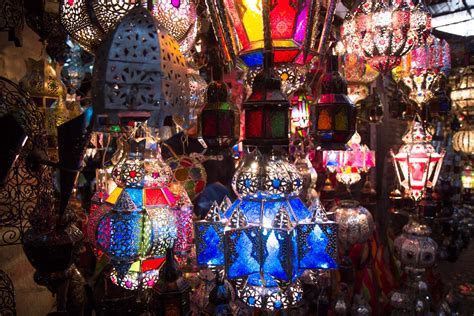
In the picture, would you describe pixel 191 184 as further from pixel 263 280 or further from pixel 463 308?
pixel 463 308

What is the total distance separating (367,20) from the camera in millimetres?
2145

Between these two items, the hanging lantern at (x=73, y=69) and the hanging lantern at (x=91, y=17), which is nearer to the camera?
the hanging lantern at (x=91, y=17)

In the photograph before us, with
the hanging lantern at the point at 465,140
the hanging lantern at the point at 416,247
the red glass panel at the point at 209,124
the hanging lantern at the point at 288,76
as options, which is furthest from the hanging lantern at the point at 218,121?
the hanging lantern at the point at 465,140

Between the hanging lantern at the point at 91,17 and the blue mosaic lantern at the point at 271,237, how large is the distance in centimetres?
60

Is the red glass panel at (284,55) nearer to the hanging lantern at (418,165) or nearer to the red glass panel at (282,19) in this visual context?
the red glass panel at (282,19)

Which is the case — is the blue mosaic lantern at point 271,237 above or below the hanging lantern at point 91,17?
below

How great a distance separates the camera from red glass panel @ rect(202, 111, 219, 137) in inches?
61.2

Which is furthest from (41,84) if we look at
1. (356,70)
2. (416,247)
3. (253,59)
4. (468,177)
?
(468,177)

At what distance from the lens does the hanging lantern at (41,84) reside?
71.1 inches

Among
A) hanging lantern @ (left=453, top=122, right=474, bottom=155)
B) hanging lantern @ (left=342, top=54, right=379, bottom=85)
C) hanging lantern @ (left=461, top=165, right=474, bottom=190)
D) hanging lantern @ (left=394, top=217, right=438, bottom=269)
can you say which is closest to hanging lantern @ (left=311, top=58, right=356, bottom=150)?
hanging lantern @ (left=342, top=54, right=379, bottom=85)

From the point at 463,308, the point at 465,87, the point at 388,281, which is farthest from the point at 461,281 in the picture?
the point at 465,87

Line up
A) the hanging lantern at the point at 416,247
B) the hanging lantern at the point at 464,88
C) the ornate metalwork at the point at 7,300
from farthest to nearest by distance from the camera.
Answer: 1. the hanging lantern at the point at 464,88
2. the hanging lantern at the point at 416,247
3. the ornate metalwork at the point at 7,300

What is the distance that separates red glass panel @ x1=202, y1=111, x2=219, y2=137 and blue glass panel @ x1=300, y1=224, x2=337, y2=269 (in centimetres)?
53

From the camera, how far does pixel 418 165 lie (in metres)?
3.08
